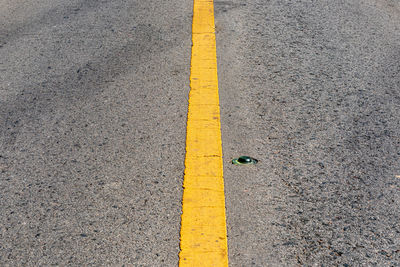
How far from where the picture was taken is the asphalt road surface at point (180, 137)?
6.56 ft

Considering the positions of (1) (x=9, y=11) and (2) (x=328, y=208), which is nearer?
(2) (x=328, y=208)

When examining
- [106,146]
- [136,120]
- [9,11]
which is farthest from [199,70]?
[9,11]

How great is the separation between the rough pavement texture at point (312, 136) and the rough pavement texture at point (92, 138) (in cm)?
34

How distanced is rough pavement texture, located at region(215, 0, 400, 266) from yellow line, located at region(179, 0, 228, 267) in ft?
0.17

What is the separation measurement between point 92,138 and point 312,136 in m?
1.27

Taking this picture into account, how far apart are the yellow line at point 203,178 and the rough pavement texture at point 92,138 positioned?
6 centimetres

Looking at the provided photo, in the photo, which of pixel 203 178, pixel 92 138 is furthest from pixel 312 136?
pixel 92 138

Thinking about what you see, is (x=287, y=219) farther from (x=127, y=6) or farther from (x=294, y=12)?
(x=127, y=6)

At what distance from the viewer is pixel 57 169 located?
2.40 meters

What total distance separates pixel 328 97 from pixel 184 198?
4.52ft

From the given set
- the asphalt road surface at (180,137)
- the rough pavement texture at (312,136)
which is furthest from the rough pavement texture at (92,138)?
the rough pavement texture at (312,136)

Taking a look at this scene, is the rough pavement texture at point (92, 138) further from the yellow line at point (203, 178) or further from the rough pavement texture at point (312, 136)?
the rough pavement texture at point (312, 136)

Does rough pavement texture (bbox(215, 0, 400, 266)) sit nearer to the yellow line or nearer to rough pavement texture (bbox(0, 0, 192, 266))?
the yellow line

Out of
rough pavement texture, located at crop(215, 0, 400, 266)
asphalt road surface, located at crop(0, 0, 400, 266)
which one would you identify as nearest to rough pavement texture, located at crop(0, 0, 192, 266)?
asphalt road surface, located at crop(0, 0, 400, 266)
